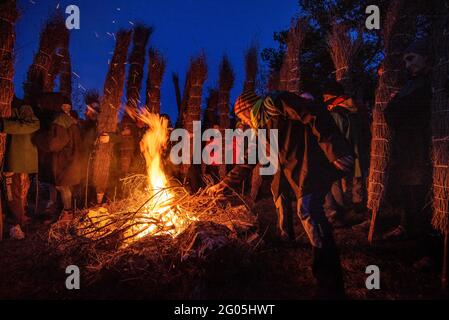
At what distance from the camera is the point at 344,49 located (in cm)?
579

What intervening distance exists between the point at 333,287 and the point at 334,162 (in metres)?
1.01

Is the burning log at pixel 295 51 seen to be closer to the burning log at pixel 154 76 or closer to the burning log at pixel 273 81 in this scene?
the burning log at pixel 273 81

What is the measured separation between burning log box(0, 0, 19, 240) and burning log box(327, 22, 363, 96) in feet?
16.6

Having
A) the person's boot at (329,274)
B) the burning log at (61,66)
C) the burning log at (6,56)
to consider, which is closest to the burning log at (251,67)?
the burning log at (61,66)

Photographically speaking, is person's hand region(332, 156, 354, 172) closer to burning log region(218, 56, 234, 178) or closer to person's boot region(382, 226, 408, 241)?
person's boot region(382, 226, 408, 241)

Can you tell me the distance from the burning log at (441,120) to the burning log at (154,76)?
23.4 feet

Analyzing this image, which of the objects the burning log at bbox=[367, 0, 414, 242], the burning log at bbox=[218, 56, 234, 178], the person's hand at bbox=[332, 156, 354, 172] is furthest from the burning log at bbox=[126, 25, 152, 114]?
the person's hand at bbox=[332, 156, 354, 172]

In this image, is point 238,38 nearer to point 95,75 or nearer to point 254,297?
point 95,75

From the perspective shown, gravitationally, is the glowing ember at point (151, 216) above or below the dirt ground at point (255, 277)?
above

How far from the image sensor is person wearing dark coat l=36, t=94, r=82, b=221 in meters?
4.77

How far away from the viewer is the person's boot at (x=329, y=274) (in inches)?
101

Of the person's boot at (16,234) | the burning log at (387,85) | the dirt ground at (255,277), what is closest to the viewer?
the dirt ground at (255,277)

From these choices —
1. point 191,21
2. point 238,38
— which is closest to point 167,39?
point 191,21

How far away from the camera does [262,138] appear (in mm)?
3324
